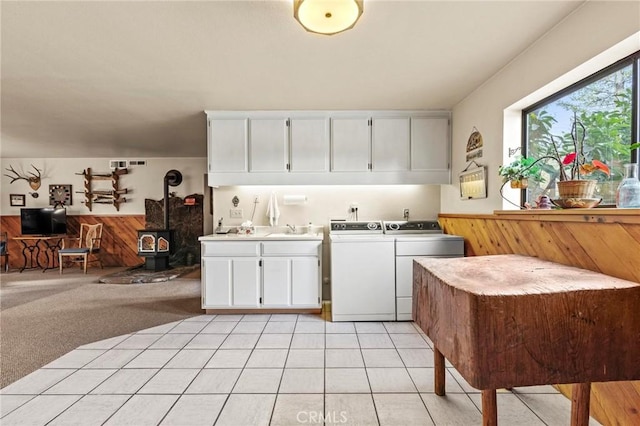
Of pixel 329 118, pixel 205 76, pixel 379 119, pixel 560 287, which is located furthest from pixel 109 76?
pixel 560 287

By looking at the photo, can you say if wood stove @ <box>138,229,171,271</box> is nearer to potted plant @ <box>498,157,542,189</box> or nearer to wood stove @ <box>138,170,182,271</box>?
wood stove @ <box>138,170,182,271</box>

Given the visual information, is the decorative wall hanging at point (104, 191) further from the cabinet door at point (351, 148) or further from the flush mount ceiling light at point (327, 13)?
the flush mount ceiling light at point (327, 13)

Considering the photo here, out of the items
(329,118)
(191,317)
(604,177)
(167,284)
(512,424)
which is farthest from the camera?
(167,284)

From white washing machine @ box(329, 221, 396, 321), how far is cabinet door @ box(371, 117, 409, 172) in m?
0.96

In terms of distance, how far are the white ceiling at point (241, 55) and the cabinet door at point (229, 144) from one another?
238mm

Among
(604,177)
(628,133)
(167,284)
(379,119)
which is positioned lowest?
(167,284)

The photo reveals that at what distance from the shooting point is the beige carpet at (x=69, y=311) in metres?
2.59

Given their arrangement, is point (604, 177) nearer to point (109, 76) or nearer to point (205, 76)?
point (205, 76)

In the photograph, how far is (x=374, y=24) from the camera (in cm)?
195

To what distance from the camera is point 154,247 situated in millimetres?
5789

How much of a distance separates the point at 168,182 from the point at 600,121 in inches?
260

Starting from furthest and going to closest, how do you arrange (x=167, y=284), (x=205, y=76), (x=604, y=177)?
(x=167, y=284), (x=205, y=76), (x=604, y=177)

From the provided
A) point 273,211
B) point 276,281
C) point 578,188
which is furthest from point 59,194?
point 578,188

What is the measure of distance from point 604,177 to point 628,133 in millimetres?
270
